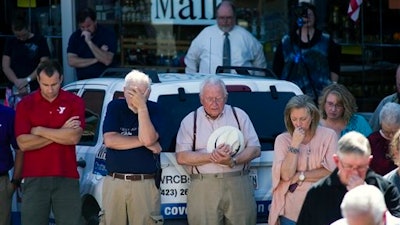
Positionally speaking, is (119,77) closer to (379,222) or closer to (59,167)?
(59,167)

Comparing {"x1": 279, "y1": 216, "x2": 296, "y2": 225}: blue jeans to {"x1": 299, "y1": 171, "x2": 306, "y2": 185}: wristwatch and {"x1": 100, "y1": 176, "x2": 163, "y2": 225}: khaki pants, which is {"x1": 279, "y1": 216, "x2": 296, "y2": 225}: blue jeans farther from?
{"x1": 100, "y1": 176, "x2": 163, "y2": 225}: khaki pants

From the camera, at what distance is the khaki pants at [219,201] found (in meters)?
8.96

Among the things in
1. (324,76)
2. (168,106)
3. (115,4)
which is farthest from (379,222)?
(115,4)

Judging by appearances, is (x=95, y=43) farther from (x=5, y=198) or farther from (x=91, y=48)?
(x=5, y=198)

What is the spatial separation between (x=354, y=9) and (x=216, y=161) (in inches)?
251

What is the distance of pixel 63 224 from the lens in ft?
31.6

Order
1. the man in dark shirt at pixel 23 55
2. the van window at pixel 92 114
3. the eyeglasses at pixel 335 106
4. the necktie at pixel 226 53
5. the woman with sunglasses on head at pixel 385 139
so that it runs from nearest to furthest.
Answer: the woman with sunglasses on head at pixel 385 139 → the eyeglasses at pixel 335 106 → the van window at pixel 92 114 → the necktie at pixel 226 53 → the man in dark shirt at pixel 23 55

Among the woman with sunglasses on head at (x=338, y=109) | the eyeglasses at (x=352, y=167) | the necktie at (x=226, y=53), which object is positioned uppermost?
the necktie at (x=226, y=53)

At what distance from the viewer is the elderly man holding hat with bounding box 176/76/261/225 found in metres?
8.95

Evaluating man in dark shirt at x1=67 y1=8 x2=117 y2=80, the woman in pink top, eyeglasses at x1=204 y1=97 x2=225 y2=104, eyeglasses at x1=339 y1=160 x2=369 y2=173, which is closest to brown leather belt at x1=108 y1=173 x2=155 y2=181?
eyeglasses at x1=204 y1=97 x2=225 y2=104

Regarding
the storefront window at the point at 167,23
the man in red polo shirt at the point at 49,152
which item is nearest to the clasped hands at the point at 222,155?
the man in red polo shirt at the point at 49,152

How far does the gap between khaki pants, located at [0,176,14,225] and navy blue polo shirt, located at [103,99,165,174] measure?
1.15 metres

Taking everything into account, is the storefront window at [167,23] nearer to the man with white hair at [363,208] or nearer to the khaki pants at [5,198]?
the khaki pants at [5,198]

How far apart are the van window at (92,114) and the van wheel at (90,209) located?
0.48 m
